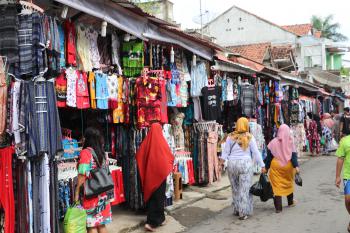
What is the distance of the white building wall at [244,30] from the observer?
33.2m

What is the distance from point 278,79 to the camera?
547 inches

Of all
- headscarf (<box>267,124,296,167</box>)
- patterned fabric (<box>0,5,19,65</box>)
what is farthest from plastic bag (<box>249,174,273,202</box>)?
patterned fabric (<box>0,5,19,65</box>)

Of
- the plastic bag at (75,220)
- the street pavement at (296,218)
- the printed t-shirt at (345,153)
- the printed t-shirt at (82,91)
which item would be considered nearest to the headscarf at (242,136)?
the street pavement at (296,218)

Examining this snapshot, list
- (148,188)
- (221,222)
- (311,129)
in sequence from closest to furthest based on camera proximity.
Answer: (148,188), (221,222), (311,129)

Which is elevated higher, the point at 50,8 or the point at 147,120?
the point at 50,8

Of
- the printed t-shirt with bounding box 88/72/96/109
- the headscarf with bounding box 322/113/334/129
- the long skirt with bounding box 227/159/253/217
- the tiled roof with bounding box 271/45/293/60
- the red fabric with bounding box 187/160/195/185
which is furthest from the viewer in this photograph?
the tiled roof with bounding box 271/45/293/60

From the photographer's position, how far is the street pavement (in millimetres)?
6453

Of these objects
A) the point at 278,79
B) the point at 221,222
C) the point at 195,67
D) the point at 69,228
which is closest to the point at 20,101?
the point at 69,228

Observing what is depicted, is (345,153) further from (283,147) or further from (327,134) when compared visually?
(327,134)

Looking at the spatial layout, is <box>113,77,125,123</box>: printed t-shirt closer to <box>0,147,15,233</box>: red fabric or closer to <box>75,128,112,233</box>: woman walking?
<box>75,128,112,233</box>: woman walking

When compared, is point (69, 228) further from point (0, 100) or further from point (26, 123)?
point (0, 100)

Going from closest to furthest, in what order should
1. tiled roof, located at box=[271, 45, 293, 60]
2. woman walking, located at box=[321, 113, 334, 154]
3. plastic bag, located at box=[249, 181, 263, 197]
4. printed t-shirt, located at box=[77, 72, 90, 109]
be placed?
printed t-shirt, located at box=[77, 72, 90, 109]
plastic bag, located at box=[249, 181, 263, 197]
woman walking, located at box=[321, 113, 334, 154]
tiled roof, located at box=[271, 45, 293, 60]

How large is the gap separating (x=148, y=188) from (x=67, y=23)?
2.70 m

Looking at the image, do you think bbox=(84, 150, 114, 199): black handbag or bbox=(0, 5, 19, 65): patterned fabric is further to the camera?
bbox=(84, 150, 114, 199): black handbag
